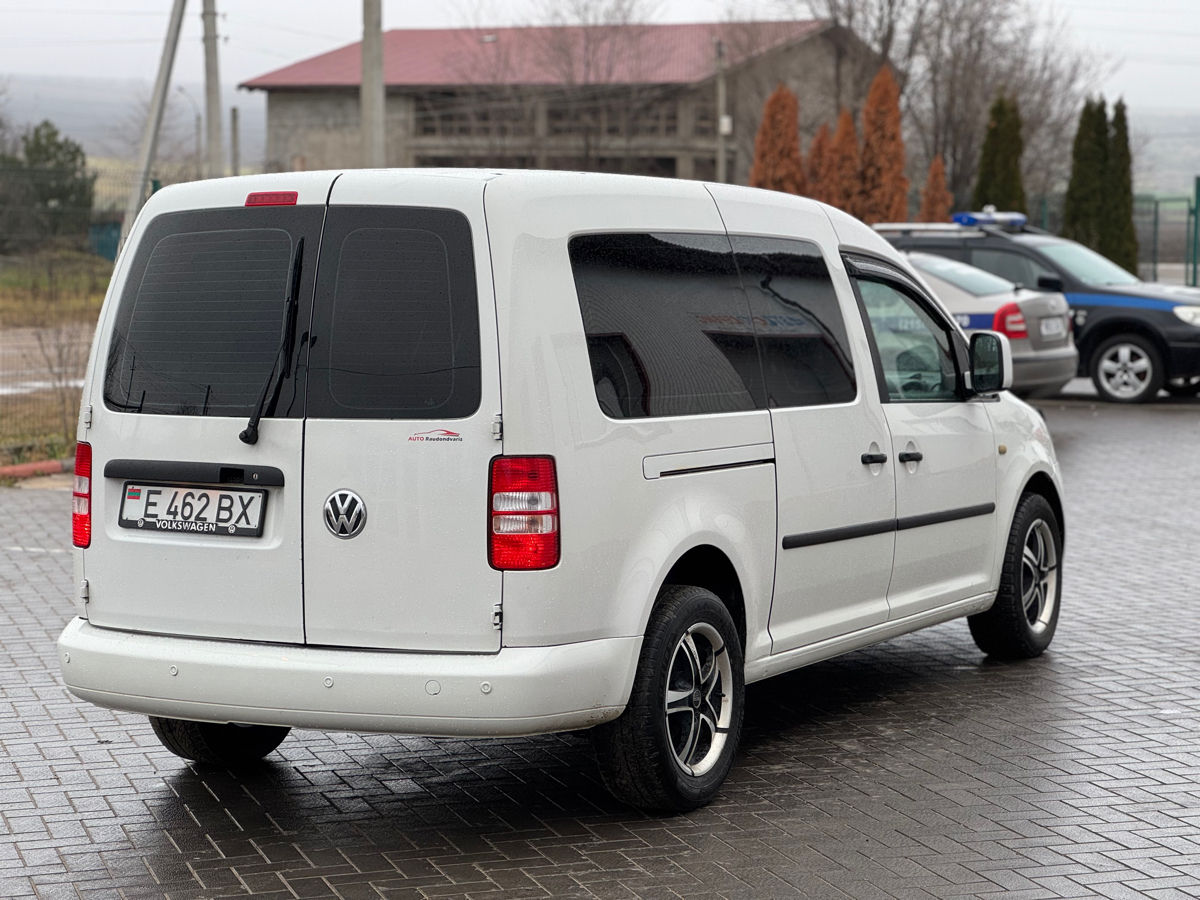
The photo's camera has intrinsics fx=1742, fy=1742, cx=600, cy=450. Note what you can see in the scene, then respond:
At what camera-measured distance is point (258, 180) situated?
532cm

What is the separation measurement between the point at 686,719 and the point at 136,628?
1.72 m

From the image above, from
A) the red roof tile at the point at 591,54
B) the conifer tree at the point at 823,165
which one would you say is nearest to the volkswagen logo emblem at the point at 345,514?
the conifer tree at the point at 823,165

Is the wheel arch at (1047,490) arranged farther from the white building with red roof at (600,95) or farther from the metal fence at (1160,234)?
the white building with red roof at (600,95)

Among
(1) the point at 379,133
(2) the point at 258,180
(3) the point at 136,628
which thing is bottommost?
(3) the point at 136,628

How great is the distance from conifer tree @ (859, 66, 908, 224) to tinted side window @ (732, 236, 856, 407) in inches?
1096

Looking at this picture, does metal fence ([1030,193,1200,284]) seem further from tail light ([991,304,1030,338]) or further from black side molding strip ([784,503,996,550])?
black side molding strip ([784,503,996,550])

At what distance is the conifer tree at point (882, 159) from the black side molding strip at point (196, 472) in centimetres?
2932

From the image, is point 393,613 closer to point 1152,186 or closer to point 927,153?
point 927,153

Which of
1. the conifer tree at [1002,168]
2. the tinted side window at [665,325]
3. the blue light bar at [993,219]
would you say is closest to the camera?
the tinted side window at [665,325]

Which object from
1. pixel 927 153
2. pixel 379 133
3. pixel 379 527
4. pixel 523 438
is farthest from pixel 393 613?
pixel 927 153

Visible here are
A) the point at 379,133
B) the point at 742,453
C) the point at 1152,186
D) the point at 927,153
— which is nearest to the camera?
the point at 742,453

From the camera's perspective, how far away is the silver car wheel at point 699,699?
542 centimetres

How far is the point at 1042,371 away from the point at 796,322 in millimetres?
11733

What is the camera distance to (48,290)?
623 inches
